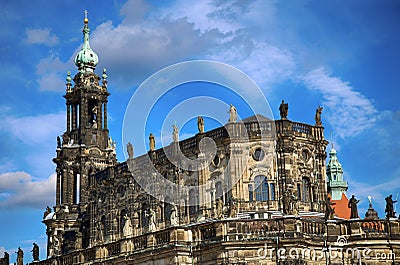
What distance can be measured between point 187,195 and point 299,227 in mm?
18579

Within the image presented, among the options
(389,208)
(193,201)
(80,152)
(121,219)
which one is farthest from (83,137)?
(389,208)

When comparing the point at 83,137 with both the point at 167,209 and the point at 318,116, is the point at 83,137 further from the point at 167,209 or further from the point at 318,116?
the point at 318,116

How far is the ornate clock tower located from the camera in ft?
248

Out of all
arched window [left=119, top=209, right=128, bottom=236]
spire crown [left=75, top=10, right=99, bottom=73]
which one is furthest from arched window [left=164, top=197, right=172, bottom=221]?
spire crown [left=75, top=10, right=99, bottom=73]

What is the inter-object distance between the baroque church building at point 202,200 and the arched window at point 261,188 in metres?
0.08

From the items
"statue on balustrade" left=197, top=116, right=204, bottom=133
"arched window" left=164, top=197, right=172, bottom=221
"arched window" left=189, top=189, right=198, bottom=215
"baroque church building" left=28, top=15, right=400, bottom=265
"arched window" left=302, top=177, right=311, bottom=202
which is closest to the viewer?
"baroque church building" left=28, top=15, right=400, bottom=265

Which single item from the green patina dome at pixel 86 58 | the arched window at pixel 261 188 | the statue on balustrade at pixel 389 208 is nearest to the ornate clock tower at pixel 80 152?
the green patina dome at pixel 86 58

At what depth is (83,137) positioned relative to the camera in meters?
78.2

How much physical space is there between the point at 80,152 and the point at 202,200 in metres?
22.7

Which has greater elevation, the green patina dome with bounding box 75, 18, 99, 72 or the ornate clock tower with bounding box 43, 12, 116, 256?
the green patina dome with bounding box 75, 18, 99, 72

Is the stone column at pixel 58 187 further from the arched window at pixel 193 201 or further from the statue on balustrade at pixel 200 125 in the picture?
the statue on balustrade at pixel 200 125

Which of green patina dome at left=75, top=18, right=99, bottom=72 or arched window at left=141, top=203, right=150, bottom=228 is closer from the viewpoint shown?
arched window at left=141, top=203, right=150, bottom=228

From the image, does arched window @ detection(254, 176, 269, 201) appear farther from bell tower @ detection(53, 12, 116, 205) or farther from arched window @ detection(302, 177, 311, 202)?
bell tower @ detection(53, 12, 116, 205)

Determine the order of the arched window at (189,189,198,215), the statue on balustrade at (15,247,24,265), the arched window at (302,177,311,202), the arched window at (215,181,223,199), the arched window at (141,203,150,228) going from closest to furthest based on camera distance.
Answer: the arched window at (302,177,311,202) < the arched window at (215,181,223,199) < the arched window at (189,189,198,215) < the arched window at (141,203,150,228) < the statue on balustrade at (15,247,24,265)
